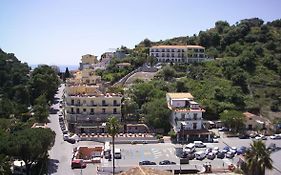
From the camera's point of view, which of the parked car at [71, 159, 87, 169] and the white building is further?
the white building

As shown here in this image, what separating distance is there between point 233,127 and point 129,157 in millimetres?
21770

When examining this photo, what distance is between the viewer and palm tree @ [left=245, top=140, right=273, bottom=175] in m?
35.2

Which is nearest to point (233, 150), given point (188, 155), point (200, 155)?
point (200, 155)

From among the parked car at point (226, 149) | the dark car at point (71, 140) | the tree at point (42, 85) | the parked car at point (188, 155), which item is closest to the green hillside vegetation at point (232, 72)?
the parked car at point (188, 155)

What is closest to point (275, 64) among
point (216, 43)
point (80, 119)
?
point (216, 43)

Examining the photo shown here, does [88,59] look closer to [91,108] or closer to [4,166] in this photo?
[91,108]

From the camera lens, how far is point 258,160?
35.2 meters

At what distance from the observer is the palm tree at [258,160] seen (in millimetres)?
35219

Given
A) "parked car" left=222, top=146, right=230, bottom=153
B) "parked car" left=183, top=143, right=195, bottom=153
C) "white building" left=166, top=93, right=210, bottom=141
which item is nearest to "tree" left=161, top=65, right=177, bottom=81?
"white building" left=166, top=93, right=210, bottom=141

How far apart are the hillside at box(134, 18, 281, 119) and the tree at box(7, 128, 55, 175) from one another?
35795 mm

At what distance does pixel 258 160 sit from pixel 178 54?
78.7 meters

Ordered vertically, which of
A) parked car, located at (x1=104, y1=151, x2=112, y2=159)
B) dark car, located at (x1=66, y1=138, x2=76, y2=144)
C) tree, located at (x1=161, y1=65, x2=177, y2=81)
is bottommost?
parked car, located at (x1=104, y1=151, x2=112, y2=159)

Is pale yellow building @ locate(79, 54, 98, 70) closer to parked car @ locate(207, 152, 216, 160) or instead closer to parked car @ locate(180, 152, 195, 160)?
parked car @ locate(180, 152, 195, 160)

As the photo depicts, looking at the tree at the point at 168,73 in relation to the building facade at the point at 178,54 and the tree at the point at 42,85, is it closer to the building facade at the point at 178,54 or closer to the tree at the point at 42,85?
the building facade at the point at 178,54
